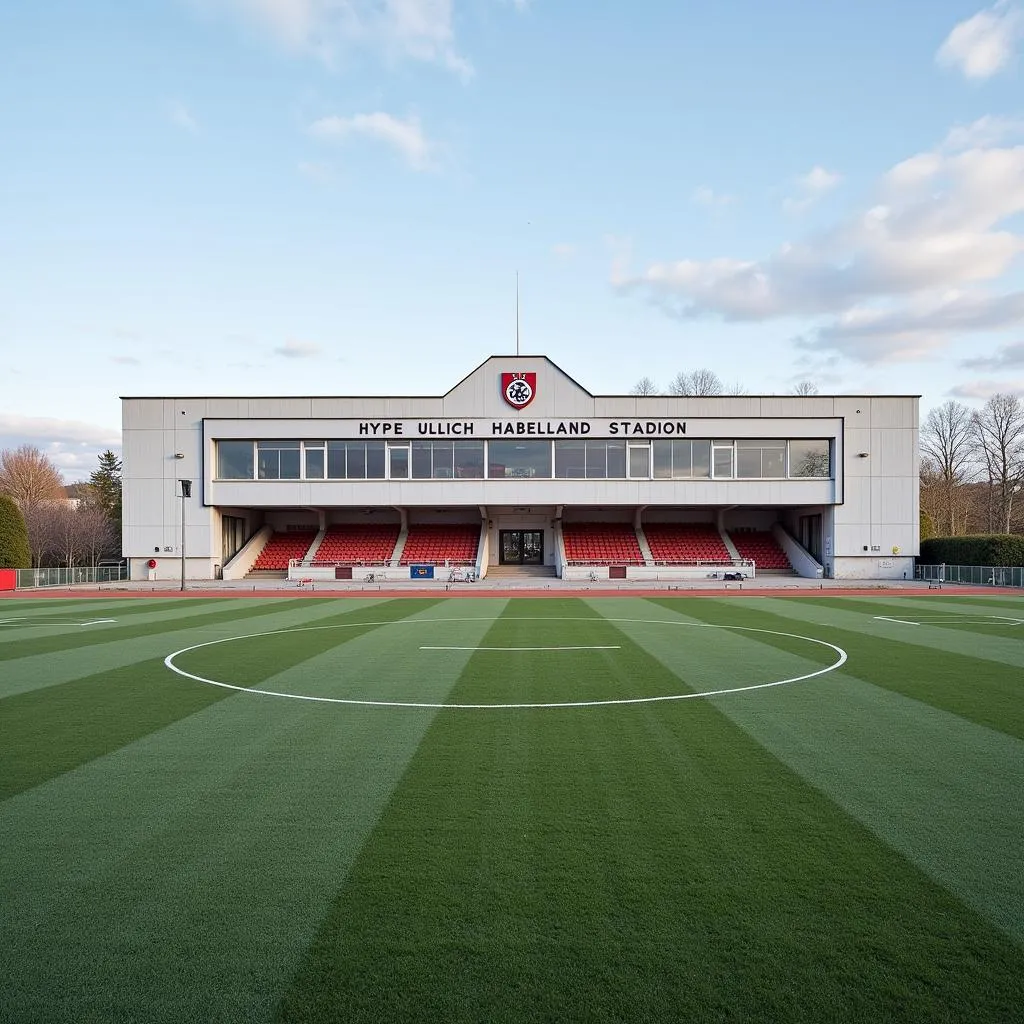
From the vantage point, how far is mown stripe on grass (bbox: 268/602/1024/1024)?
11.4 ft

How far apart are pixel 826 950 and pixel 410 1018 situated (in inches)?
90.2

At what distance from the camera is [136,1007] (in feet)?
11.3

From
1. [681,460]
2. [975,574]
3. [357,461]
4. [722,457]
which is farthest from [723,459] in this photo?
[357,461]

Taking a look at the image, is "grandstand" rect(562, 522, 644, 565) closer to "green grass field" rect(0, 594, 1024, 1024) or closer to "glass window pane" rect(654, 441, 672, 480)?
"glass window pane" rect(654, 441, 672, 480)

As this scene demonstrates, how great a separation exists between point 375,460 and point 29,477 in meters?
49.8

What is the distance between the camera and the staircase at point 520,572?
43.5 meters

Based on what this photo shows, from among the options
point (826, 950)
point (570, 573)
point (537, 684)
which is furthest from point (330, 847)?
point (570, 573)

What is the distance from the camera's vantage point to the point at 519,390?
43.1 metres

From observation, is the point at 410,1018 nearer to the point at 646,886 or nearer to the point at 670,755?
the point at 646,886

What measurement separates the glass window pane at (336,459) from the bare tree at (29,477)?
42.3 m

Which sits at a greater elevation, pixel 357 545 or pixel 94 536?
pixel 94 536

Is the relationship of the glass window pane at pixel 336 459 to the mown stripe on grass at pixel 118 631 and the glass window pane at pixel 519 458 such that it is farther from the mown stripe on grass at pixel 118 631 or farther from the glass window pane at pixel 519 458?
the mown stripe on grass at pixel 118 631

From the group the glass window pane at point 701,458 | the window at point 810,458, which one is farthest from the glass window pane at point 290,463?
the window at point 810,458

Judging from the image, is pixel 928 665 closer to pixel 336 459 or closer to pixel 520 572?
pixel 520 572
